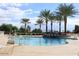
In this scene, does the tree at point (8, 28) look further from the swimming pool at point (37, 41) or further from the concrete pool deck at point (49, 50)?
the concrete pool deck at point (49, 50)

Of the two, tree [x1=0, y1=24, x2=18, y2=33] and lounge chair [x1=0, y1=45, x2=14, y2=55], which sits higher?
tree [x1=0, y1=24, x2=18, y2=33]

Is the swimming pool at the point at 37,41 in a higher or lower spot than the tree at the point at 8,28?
lower

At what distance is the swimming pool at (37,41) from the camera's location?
13.9ft

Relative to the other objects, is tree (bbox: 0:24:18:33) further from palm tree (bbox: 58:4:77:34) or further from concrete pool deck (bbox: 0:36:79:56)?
palm tree (bbox: 58:4:77:34)

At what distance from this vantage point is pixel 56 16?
13.9 feet

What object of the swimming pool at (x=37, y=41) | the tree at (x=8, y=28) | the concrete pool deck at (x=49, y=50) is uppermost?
the tree at (x=8, y=28)

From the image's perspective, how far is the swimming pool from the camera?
4.22 m

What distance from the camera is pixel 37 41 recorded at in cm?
424

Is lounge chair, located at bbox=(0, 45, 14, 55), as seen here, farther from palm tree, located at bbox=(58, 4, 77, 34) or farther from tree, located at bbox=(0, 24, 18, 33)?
palm tree, located at bbox=(58, 4, 77, 34)

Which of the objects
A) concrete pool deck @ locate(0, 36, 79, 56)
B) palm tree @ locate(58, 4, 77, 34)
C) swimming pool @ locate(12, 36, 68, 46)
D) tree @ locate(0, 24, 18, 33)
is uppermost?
palm tree @ locate(58, 4, 77, 34)

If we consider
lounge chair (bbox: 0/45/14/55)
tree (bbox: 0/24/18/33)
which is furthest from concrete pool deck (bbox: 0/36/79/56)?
tree (bbox: 0/24/18/33)

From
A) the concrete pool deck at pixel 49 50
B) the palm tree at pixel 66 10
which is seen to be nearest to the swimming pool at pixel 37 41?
the concrete pool deck at pixel 49 50

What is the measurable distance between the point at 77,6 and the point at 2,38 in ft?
3.36

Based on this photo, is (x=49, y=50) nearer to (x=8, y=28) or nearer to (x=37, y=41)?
(x=37, y=41)
